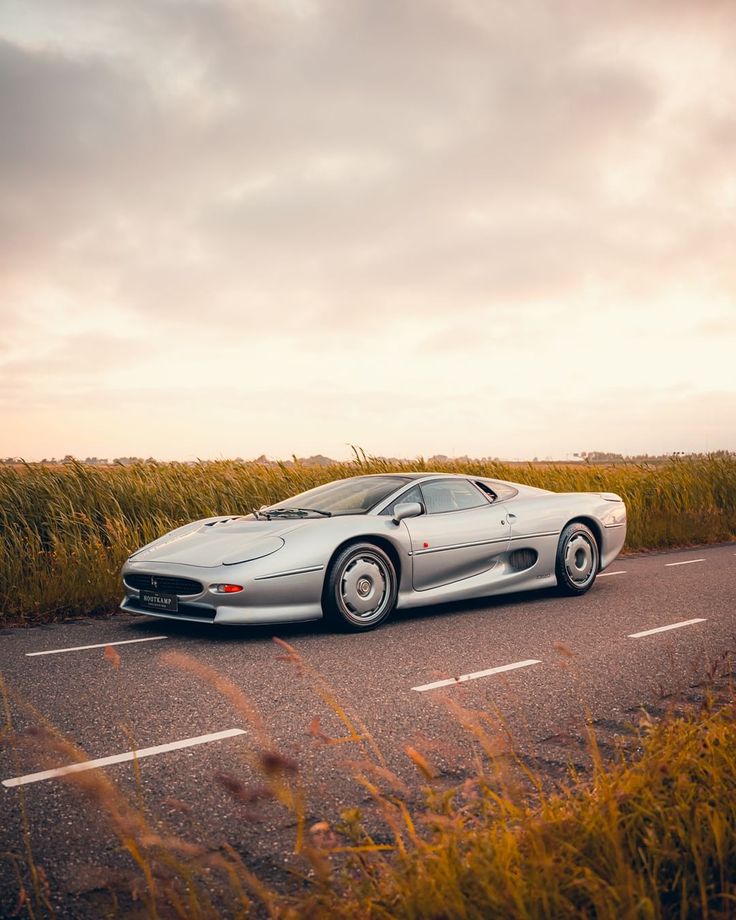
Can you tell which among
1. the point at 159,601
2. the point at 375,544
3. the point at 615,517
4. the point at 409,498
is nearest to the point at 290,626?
the point at 375,544

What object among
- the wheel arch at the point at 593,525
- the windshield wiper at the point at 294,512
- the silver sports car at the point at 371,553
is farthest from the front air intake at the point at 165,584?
Result: the wheel arch at the point at 593,525

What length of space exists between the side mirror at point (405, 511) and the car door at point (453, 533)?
4.2 inches

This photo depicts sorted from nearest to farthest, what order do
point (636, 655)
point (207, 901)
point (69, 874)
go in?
point (207, 901) < point (69, 874) < point (636, 655)

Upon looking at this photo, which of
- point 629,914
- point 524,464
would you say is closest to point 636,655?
point 629,914

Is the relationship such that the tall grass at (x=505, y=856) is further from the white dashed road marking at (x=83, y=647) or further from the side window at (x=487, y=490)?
the side window at (x=487, y=490)

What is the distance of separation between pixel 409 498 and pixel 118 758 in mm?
4312

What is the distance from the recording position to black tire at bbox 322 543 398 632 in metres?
7.02

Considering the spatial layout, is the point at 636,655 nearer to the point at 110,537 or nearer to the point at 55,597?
the point at 55,597

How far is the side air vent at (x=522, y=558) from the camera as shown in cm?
841

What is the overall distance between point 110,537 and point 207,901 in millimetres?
8006

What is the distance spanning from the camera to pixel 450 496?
830 centimetres

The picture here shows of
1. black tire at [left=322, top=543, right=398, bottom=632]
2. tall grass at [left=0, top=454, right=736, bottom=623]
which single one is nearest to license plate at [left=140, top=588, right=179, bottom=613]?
black tire at [left=322, top=543, right=398, bottom=632]

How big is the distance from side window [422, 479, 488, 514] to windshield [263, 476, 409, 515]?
0.91ft

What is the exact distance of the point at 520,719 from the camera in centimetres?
463
